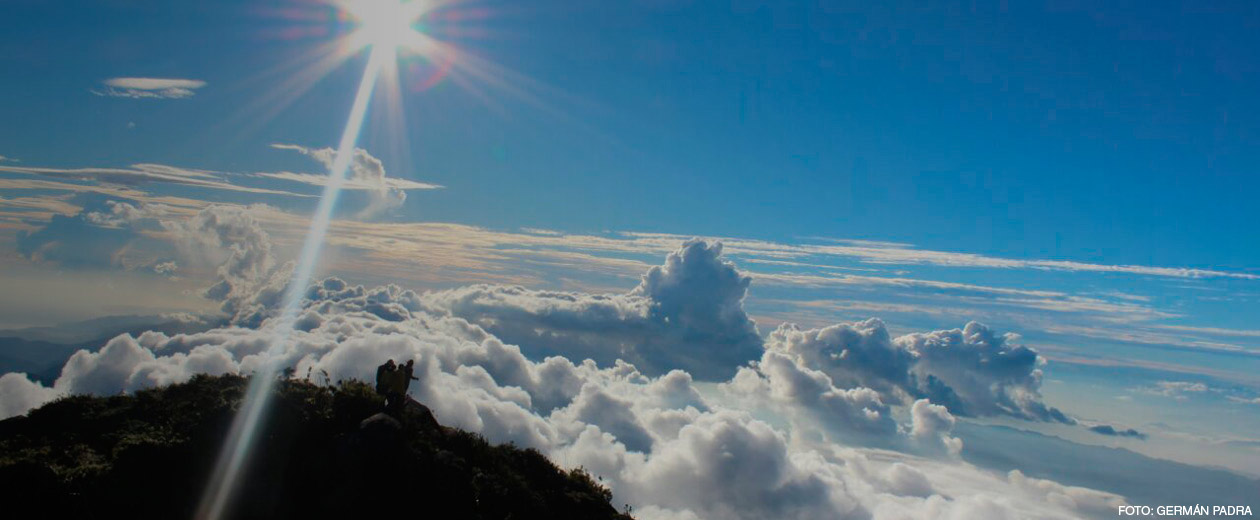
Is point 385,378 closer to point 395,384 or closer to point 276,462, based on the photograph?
point 395,384

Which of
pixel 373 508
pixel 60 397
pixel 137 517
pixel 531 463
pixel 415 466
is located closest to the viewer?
pixel 137 517

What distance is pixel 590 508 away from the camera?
3944cm

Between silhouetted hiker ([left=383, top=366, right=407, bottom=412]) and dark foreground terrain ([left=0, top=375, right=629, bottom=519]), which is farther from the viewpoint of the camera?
silhouetted hiker ([left=383, top=366, right=407, bottom=412])

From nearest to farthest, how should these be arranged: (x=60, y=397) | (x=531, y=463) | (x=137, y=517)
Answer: (x=137, y=517) < (x=60, y=397) < (x=531, y=463)

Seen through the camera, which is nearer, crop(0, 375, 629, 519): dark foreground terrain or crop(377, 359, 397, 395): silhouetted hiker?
crop(0, 375, 629, 519): dark foreground terrain

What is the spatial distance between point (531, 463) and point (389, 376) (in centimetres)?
1133

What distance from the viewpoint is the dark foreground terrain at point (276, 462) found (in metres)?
29.9

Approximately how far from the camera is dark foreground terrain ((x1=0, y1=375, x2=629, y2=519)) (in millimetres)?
29938

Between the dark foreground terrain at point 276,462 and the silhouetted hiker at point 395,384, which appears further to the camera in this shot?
the silhouetted hiker at point 395,384

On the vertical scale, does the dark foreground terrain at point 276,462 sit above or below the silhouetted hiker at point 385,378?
below

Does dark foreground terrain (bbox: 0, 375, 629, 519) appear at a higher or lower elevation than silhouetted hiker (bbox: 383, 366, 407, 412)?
lower

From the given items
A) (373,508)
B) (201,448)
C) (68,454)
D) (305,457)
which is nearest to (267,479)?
(305,457)

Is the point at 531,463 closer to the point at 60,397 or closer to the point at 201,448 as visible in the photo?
the point at 201,448

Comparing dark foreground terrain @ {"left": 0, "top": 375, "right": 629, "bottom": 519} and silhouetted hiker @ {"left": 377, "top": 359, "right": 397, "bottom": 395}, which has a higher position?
silhouetted hiker @ {"left": 377, "top": 359, "right": 397, "bottom": 395}
